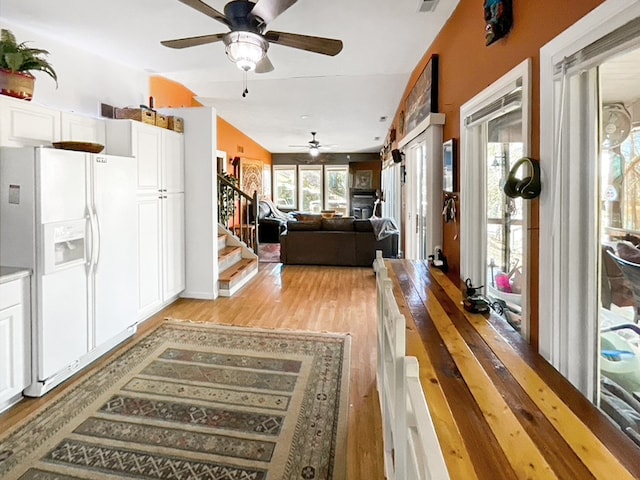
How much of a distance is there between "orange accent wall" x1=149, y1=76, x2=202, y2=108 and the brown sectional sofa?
8.32 feet

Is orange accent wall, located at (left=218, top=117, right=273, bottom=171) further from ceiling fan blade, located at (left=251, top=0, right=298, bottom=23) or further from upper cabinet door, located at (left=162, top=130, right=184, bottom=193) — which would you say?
ceiling fan blade, located at (left=251, top=0, right=298, bottom=23)

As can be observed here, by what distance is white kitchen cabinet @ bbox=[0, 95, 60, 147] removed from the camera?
2.60 metres

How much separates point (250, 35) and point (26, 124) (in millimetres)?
1741

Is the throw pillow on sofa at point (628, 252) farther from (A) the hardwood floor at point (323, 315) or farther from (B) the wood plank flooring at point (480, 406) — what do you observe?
(A) the hardwood floor at point (323, 315)

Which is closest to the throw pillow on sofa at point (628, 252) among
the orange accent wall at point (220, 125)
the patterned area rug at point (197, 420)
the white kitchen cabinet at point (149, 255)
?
the patterned area rug at point (197, 420)

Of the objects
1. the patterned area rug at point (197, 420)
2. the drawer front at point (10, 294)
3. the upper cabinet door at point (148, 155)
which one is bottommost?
the patterned area rug at point (197, 420)

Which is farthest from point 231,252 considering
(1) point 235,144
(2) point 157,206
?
(1) point 235,144

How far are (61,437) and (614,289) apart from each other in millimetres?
2600

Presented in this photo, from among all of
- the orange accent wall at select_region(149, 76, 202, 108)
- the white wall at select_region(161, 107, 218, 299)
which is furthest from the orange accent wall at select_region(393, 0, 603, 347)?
the orange accent wall at select_region(149, 76, 202, 108)

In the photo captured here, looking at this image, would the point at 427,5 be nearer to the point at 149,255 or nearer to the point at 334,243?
the point at 149,255

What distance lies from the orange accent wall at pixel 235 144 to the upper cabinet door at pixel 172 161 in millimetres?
3511

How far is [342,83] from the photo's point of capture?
5363 mm

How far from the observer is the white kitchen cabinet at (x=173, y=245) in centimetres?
418

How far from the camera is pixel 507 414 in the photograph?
3.31ft
